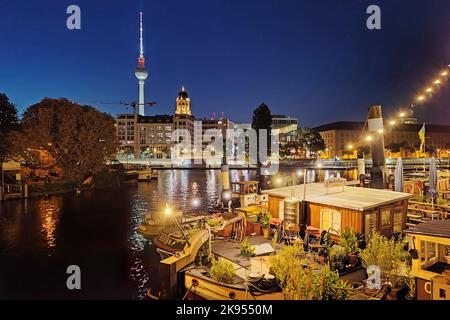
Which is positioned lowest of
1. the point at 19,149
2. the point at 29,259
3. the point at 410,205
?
the point at 29,259

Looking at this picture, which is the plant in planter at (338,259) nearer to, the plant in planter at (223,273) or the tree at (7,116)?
the plant in planter at (223,273)

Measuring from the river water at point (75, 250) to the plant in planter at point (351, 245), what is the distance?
35.1ft

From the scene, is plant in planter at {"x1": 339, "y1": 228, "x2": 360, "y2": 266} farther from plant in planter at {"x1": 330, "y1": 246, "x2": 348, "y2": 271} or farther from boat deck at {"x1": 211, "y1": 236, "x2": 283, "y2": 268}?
boat deck at {"x1": 211, "y1": 236, "x2": 283, "y2": 268}

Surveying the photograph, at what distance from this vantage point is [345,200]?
673 inches

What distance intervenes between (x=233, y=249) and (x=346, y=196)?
25.3 feet

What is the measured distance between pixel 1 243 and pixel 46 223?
22.2 feet

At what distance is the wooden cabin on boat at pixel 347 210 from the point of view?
15742 millimetres

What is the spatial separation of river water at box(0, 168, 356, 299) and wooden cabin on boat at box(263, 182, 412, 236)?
9.35m

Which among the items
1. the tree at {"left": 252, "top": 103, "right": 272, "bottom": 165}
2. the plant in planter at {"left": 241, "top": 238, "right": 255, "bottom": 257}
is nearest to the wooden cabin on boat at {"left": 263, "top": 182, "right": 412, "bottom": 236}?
the plant in planter at {"left": 241, "top": 238, "right": 255, "bottom": 257}

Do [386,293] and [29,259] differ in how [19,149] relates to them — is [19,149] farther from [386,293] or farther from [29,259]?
[386,293]

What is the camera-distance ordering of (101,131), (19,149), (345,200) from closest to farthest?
(345,200) → (19,149) → (101,131)

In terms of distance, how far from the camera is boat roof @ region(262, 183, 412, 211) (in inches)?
634

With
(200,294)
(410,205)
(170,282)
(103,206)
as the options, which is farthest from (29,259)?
(410,205)

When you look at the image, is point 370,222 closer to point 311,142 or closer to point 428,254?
Result: point 428,254
